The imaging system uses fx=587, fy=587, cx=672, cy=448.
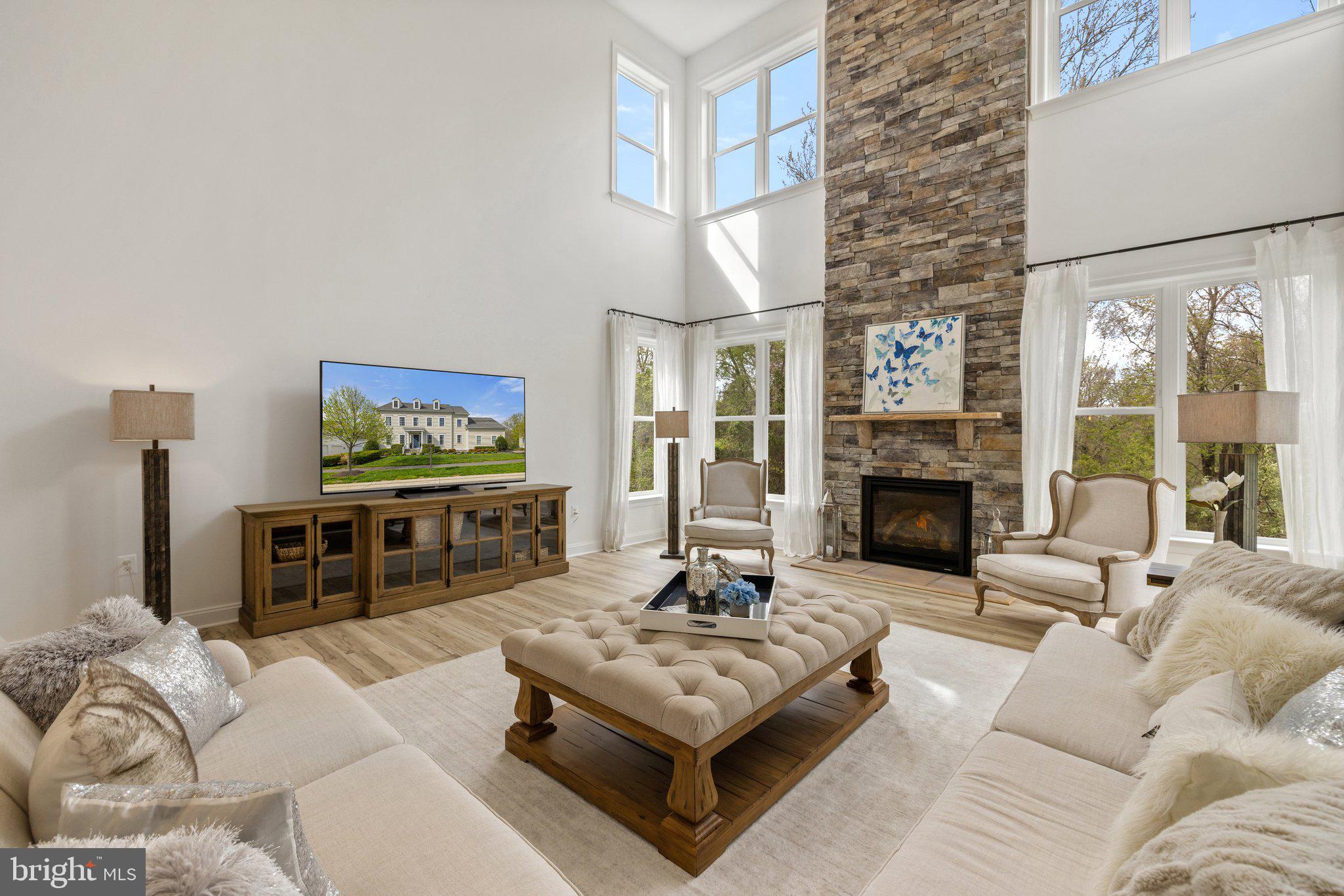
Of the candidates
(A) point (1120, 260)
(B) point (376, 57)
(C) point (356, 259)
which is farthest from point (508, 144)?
(A) point (1120, 260)

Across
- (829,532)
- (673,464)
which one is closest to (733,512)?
(673,464)

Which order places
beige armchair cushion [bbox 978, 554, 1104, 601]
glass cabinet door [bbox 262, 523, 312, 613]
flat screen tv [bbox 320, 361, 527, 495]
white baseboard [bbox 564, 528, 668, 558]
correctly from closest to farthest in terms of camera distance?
beige armchair cushion [bbox 978, 554, 1104, 601]
glass cabinet door [bbox 262, 523, 312, 613]
flat screen tv [bbox 320, 361, 527, 495]
white baseboard [bbox 564, 528, 668, 558]

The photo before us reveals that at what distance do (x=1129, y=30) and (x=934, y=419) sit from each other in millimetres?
3020

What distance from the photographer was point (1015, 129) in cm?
445

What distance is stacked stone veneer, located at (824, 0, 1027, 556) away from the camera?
448 centimetres

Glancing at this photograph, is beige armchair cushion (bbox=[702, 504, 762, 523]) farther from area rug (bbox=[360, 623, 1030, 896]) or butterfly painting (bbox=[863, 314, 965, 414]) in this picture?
area rug (bbox=[360, 623, 1030, 896])

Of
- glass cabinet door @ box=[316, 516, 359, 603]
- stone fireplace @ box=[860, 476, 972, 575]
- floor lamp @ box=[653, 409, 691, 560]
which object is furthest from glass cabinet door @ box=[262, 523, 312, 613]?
stone fireplace @ box=[860, 476, 972, 575]

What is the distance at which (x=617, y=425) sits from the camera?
5.75m

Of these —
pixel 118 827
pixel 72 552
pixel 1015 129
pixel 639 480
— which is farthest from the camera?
pixel 639 480

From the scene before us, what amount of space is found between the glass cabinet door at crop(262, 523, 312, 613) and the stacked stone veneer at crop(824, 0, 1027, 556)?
165 inches

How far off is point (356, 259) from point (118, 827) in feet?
13.7

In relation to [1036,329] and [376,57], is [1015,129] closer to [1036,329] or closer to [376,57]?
[1036,329]

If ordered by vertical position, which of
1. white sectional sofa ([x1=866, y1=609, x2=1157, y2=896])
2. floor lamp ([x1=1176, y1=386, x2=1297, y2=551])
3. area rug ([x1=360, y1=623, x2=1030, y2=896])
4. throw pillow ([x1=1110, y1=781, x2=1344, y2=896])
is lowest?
area rug ([x1=360, y1=623, x2=1030, y2=896])

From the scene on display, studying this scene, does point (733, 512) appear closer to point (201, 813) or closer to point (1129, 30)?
point (1129, 30)
